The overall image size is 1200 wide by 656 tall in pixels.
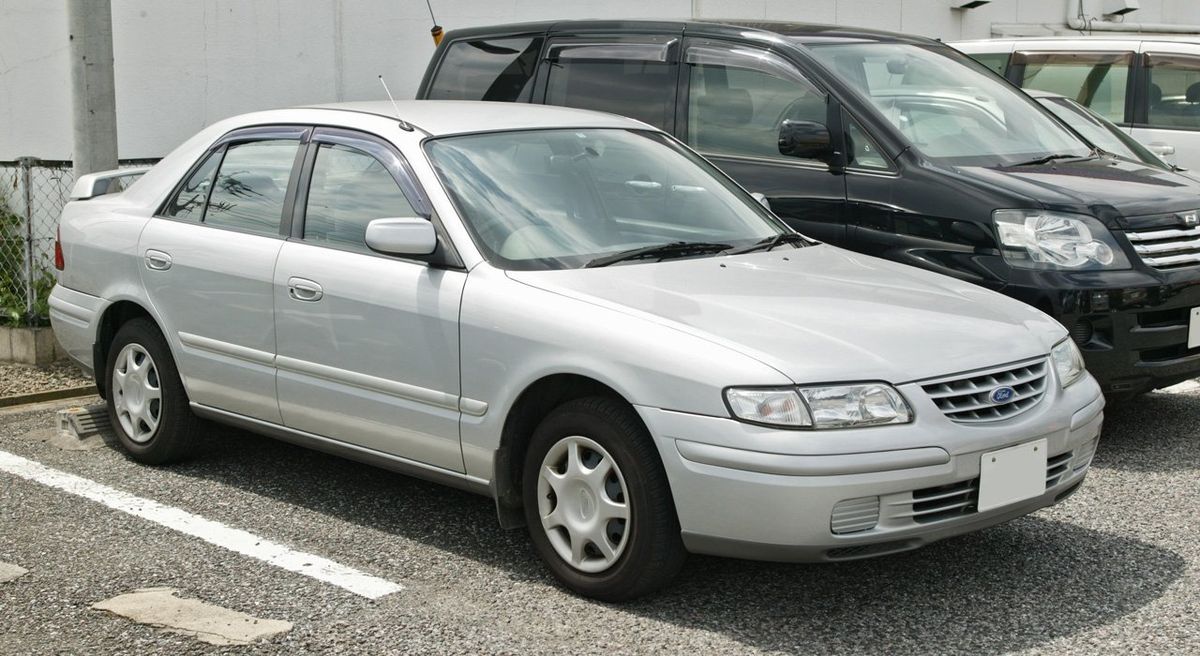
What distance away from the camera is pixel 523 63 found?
7434 mm

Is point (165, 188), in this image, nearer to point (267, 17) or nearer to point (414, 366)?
point (414, 366)

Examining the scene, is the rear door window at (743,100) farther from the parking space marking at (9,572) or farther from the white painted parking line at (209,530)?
the parking space marking at (9,572)

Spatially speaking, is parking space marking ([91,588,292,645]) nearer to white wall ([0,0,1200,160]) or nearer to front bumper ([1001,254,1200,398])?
front bumper ([1001,254,1200,398])

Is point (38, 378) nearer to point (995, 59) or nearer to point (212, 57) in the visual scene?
point (212, 57)

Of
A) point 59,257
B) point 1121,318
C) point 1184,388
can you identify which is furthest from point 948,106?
point 59,257

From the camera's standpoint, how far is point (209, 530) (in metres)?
5.00

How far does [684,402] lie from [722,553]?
0.44 metres

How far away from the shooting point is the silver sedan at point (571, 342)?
12.7 feet

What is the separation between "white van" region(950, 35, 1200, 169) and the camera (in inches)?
395

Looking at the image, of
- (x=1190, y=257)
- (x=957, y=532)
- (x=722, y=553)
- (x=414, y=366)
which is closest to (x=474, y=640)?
(x=722, y=553)

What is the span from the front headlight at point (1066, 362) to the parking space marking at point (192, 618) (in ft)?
8.01

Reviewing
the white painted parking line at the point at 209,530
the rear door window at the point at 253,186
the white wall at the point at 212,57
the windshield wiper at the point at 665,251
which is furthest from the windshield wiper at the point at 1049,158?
the white wall at the point at 212,57

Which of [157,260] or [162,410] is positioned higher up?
[157,260]

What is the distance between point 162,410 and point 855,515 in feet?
9.92
